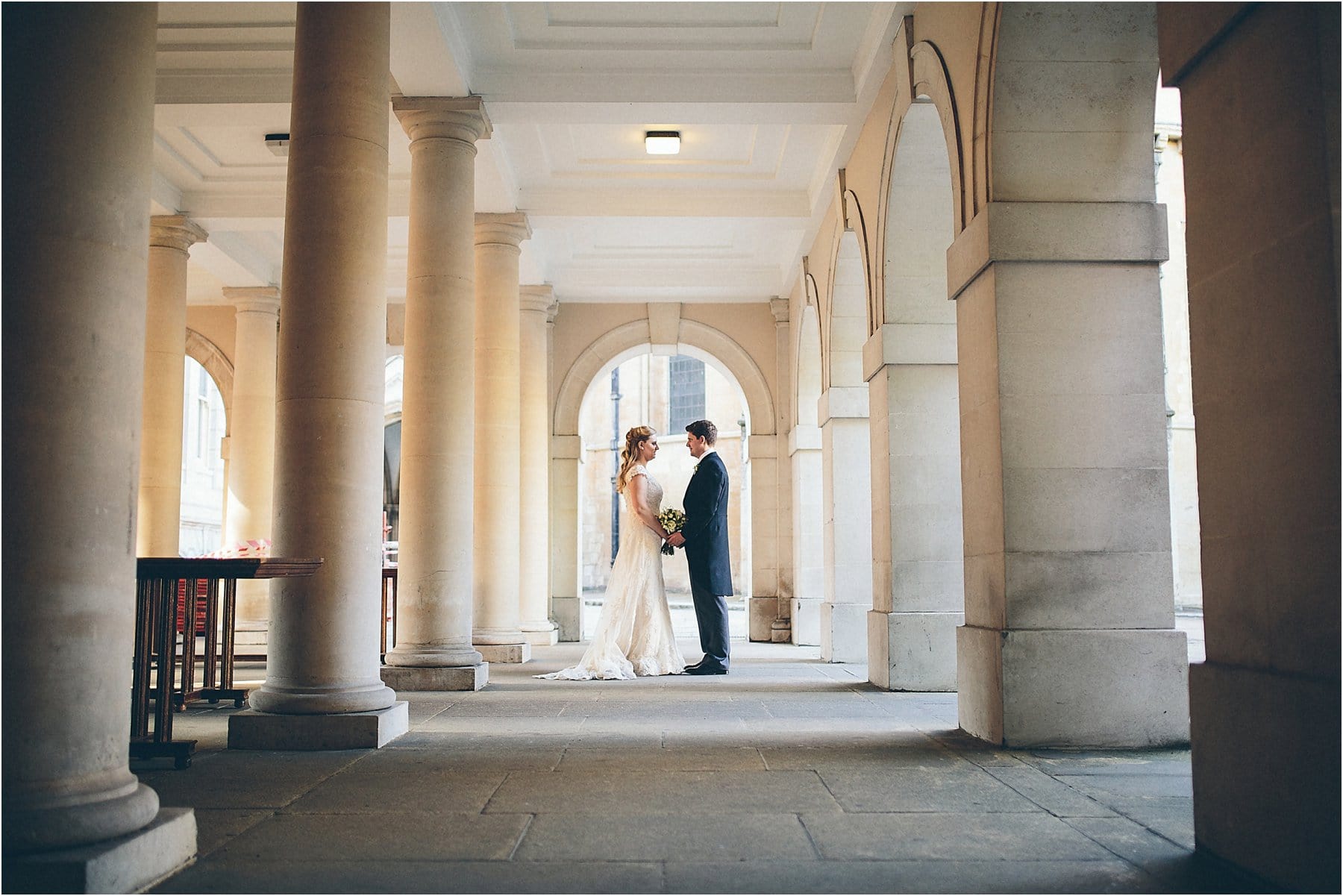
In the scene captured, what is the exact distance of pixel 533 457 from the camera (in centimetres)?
1623

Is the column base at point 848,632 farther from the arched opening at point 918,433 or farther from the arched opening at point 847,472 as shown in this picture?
the arched opening at point 918,433

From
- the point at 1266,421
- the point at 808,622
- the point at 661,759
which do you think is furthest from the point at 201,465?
the point at 1266,421

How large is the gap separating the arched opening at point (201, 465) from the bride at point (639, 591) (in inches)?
891

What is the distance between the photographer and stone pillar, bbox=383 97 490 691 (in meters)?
9.08

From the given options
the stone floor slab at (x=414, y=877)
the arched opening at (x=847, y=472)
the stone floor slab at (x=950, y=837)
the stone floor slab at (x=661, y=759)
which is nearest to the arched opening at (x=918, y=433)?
the arched opening at (x=847, y=472)

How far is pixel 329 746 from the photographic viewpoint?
19.4 feet

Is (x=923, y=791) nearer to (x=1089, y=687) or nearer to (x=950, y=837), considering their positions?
(x=950, y=837)

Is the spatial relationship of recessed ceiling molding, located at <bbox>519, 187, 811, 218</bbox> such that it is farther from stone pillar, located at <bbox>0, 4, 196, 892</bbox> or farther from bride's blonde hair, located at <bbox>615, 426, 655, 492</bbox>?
stone pillar, located at <bbox>0, 4, 196, 892</bbox>

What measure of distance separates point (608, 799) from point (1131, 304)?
3.87 meters

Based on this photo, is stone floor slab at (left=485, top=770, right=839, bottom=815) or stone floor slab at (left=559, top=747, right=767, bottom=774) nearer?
stone floor slab at (left=485, top=770, right=839, bottom=815)

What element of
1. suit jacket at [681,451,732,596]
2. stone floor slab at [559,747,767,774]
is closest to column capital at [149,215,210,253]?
suit jacket at [681,451,732,596]

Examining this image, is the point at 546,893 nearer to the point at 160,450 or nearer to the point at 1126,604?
the point at 1126,604

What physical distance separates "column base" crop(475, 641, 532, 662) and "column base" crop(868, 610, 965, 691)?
4498 millimetres

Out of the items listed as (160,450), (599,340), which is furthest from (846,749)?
(599,340)
